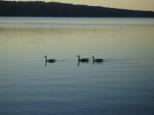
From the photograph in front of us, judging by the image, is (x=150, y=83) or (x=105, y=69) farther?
(x=105, y=69)

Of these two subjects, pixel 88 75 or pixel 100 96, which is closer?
pixel 100 96

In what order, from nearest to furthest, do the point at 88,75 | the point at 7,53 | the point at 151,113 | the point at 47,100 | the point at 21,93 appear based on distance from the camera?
1. the point at 151,113
2. the point at 47,100
3. the point at 21,93
4. the point at 88,75
5. the point at 7,53

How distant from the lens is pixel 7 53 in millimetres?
44719

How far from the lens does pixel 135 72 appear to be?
103ft

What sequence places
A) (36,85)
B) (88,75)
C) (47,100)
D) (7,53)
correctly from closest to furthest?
1. (47,100)
2. (36,85)
3. (88,75)
4. (7,53)

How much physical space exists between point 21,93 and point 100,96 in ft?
13.0

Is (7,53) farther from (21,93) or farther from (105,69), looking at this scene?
(21,93)

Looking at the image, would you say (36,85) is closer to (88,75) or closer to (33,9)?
(88,75)

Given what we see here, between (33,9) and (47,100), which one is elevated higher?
(47,100)

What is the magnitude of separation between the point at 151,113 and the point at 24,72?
1345 cm

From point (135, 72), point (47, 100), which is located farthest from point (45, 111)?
point (135, 72)

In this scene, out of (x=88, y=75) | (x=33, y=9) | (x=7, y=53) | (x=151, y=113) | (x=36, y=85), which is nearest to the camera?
(x=151, y=113)

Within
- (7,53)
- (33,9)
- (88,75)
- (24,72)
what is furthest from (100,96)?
(33,9)

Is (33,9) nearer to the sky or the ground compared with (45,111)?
nearer to the ground
